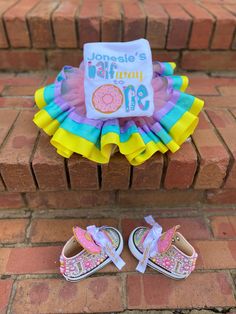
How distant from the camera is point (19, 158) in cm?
83

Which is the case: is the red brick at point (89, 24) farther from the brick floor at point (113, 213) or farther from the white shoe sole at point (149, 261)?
the white shoe sole at point (149, 261)

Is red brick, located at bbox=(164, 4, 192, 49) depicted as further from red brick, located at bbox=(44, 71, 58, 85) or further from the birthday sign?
red brick, located at bbox=(44, 71, 58, 85)

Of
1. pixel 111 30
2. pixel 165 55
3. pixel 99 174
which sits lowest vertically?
pixel 99 174

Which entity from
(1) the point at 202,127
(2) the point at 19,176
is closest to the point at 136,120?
(1) the point at 202,127

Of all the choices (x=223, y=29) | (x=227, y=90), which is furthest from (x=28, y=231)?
(x=223, y=29)

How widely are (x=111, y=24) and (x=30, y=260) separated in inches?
38.1

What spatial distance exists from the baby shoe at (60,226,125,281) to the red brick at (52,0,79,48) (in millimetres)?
800

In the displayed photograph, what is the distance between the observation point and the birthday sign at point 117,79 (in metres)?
0.78

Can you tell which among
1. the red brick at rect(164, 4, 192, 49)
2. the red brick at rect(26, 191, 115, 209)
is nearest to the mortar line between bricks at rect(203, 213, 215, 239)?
the red brick at rect(26, 191, 115, 209)

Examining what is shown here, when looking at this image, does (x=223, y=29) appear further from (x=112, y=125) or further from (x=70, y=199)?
(x=70, y=199)

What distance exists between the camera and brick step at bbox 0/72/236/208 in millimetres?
835

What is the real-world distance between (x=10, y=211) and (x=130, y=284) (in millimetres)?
→ 516

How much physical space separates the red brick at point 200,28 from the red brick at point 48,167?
784 mm

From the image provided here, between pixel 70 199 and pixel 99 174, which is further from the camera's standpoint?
pixel 70 199
